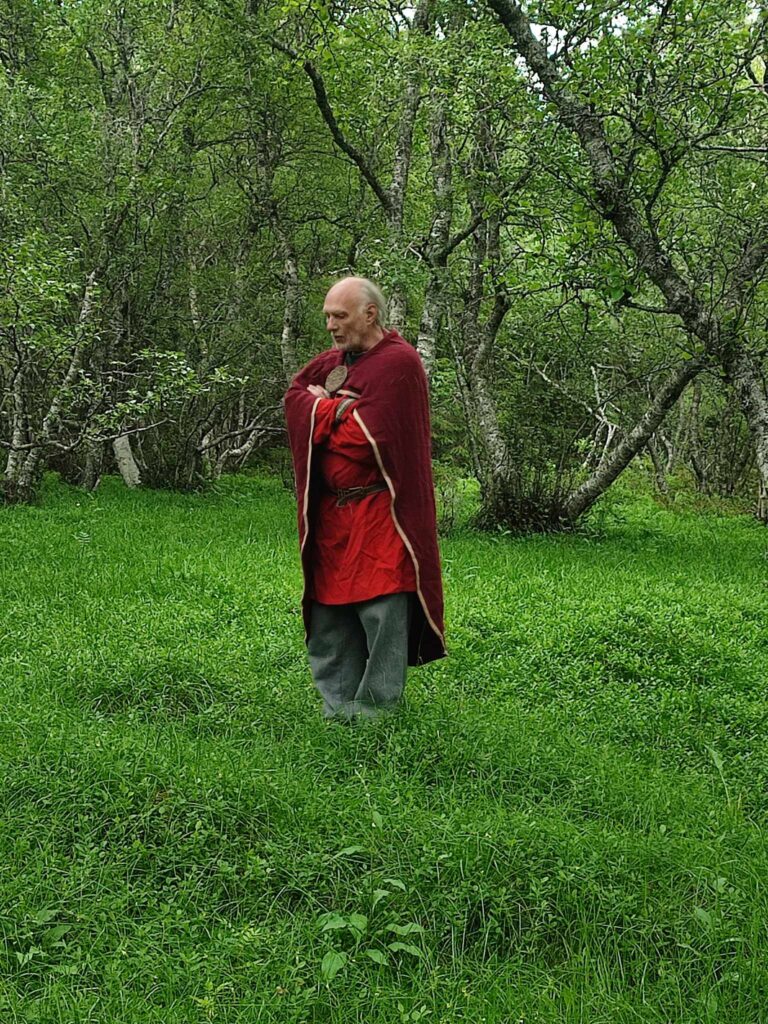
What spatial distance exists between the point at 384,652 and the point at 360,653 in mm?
325

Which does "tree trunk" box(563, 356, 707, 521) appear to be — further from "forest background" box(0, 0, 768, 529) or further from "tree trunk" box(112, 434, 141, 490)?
"tree trunk" box(112, 434, 141, 490)

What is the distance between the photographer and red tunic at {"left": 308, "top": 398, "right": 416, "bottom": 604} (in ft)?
15.5

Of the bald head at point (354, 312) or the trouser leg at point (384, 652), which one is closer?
the bald head at point (354, 312)

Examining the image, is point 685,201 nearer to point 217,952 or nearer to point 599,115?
point 599,115

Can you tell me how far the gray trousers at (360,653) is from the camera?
15.7 ft

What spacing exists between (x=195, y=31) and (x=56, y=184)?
3.06 m

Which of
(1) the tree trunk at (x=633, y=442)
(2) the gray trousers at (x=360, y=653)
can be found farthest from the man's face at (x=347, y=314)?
(1) the tree trunk at (x=633, y=442)

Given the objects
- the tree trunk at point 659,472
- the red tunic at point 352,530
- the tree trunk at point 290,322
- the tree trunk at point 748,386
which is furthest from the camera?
the tree trunk at point 659,472

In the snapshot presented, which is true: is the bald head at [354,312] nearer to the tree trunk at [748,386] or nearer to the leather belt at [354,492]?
the leather belt at [354,492]

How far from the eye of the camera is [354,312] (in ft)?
15.2

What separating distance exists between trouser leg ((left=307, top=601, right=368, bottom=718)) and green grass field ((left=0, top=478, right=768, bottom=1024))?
199 mm

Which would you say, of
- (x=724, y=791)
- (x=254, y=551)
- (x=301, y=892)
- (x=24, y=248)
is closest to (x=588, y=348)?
(x=254, y=551)

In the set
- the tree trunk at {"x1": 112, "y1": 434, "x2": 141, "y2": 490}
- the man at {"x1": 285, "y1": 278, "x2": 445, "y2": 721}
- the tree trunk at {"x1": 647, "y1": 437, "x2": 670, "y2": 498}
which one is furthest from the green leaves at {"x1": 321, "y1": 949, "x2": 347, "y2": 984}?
the tree trunk at {"x1": 647, "y1": 437, "x2": 670, "y2": 498}

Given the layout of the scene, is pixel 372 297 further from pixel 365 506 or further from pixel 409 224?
pixel 409 224
